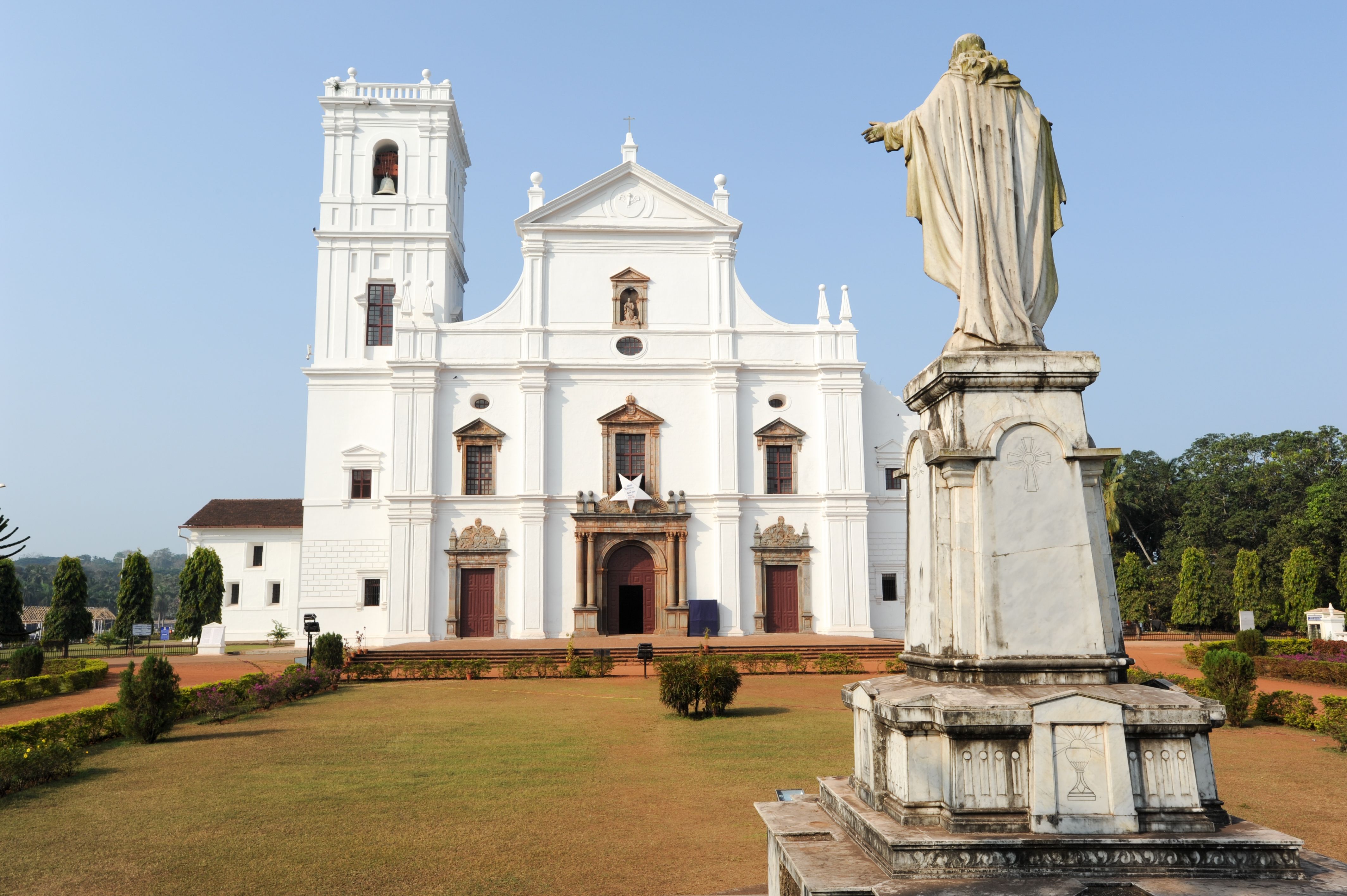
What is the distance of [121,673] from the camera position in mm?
22438

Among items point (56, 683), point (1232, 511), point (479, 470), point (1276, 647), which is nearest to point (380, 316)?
point (479, 470)

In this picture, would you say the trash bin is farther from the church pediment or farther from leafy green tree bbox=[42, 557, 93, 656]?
leafy green tree bbox=[42, 557, 93, 656]

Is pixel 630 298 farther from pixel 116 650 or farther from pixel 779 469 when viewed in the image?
pixel 116 650

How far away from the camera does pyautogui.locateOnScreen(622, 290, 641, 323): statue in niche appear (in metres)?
31.1

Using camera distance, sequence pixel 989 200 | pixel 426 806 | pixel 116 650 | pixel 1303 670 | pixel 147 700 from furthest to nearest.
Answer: pixel 116 650 < pixel 1303 670 < pixel 147 700 < pixel 426 806 < pixel 989 200

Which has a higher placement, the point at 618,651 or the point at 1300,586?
the point at 1300,586

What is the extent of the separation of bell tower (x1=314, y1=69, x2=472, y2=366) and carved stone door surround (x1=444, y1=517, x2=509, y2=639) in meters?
6.96

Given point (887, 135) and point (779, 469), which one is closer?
point (887, 135)

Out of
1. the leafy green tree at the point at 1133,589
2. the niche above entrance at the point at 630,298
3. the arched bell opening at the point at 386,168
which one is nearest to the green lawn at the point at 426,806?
the niche above entrance at the point at 630,298

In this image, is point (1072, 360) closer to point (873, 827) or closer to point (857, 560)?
point (873, 827)

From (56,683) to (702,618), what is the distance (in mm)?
16924

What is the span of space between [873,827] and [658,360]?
27.0 meters

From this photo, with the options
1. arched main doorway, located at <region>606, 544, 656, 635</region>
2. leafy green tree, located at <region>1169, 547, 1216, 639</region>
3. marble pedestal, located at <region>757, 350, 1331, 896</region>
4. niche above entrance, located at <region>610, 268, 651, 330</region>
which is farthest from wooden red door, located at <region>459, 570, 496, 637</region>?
leafy green tree, located at <region>1169, 547, 1216, 639</region>

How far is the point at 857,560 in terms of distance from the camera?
30312mm
